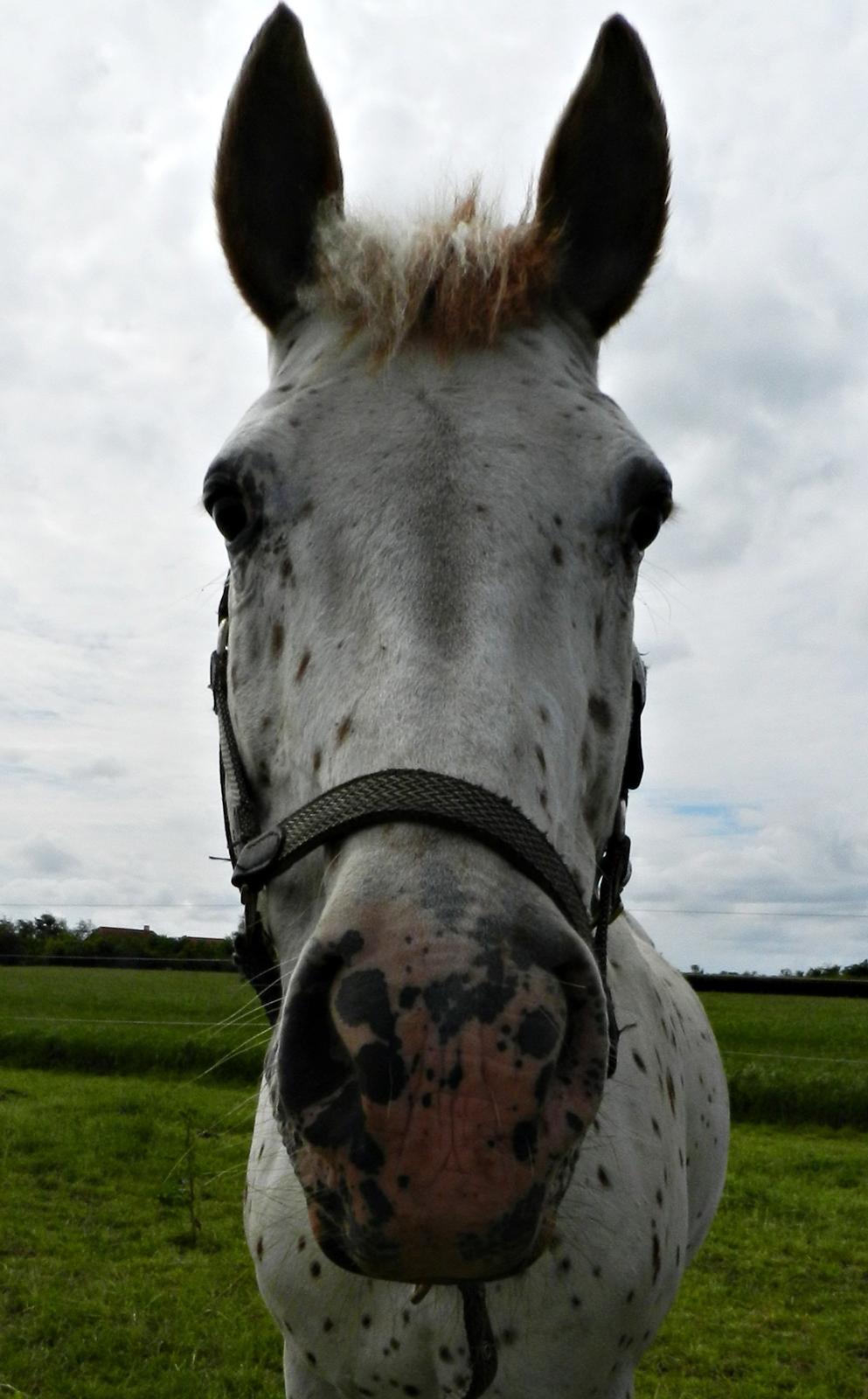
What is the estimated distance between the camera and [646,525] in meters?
2.07

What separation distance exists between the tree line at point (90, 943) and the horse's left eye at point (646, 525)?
2346 cm

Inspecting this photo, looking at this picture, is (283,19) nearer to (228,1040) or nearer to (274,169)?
(274,169)

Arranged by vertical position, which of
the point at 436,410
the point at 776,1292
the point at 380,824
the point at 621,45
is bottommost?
the point at 776,1292

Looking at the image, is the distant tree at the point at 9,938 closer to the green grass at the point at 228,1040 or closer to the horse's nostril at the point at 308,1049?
the green grass at the point at 228,1040

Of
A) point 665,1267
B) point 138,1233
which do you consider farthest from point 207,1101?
point 665,1267

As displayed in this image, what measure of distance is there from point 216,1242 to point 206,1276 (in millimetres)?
783

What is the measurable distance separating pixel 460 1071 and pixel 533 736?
1.74 ft

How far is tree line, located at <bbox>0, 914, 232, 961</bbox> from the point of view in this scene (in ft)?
83.5

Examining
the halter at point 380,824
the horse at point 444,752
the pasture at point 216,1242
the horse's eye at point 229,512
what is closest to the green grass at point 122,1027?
the pasture at point 216,1242

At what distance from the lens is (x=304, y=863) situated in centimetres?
173

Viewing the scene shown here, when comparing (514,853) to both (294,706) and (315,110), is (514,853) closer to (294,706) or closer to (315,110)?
(294,706)

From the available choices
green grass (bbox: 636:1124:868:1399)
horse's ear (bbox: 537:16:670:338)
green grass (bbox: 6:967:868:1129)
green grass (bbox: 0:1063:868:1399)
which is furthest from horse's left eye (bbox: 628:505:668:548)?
green grass (bbox: 6:967:868:1129)

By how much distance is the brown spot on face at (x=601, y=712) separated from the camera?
1.91 meters

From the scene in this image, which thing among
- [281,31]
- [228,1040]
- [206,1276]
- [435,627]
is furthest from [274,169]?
[228,1040]
